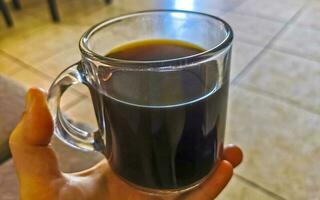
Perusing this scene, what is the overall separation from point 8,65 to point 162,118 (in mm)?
1379

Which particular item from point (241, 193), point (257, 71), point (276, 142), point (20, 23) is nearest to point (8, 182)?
point (241, 193)

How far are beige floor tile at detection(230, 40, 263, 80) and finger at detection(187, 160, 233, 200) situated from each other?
930mm

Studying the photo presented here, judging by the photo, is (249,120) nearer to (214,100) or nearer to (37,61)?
(214,100)

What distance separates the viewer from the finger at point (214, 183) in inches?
19.3

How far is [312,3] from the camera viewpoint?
197 centimetres

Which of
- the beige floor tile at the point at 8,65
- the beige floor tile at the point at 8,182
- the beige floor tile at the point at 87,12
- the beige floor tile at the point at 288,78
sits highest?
the beige floor tile at the point at 8,182

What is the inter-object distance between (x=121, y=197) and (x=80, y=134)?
0.36 ft

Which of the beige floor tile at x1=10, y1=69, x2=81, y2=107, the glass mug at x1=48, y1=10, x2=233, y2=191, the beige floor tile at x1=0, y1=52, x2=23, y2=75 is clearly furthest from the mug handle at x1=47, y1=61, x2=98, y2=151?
the beige floor tile at x1=0, y1=52, x2=23, y2=75

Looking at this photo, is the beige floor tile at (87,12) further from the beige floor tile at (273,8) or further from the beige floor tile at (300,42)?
the beige floor tile at (300,42)

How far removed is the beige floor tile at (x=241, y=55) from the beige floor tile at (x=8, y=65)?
888mm

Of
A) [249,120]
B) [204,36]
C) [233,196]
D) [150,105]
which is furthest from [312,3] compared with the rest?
[150,105]

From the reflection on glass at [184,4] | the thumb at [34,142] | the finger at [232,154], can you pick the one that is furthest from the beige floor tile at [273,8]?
the thumb at [34,142]

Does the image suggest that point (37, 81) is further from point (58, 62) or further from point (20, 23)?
point (20, 23)

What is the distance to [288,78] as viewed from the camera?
1370 millimetres
